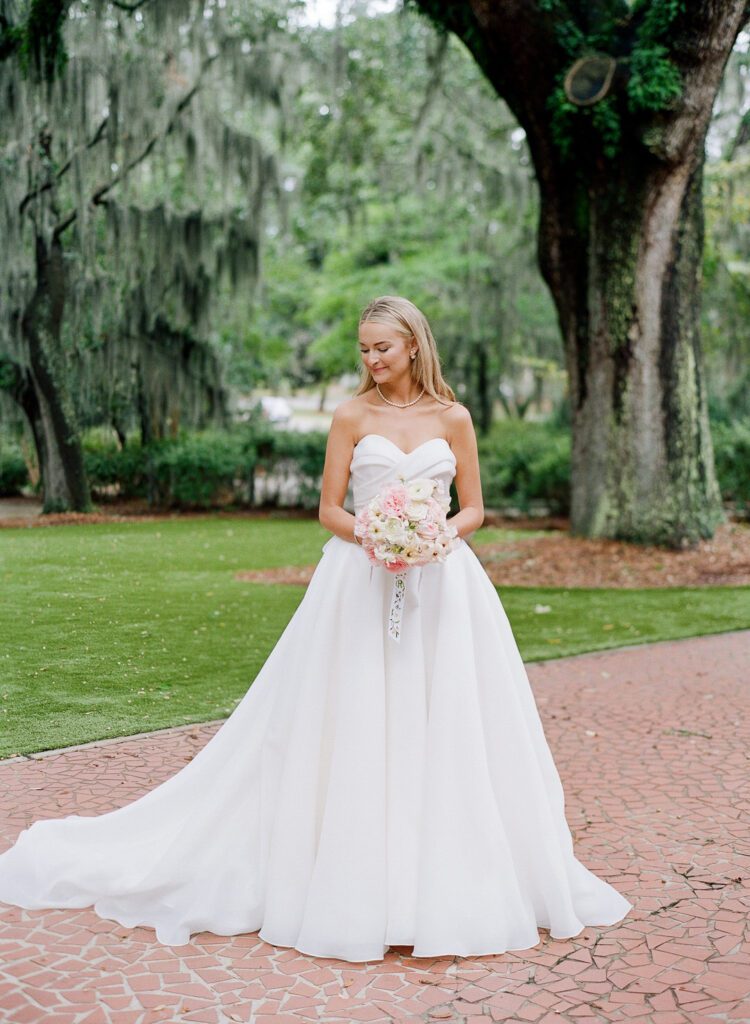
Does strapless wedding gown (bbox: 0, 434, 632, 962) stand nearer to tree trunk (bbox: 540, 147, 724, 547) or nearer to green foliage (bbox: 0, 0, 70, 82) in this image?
tree trunk (bbox: 540, 147, 724, 547)

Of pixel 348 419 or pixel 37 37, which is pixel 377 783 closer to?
pixel 348 419

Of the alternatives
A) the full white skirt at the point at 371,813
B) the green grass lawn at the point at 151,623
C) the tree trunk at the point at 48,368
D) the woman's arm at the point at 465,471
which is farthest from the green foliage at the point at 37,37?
the full white skirt at the point at 371,813

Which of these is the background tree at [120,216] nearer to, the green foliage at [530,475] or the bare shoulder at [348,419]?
the green foliage at [530,475]

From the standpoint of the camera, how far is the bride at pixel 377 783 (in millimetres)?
2947

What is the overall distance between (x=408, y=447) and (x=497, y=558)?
8195 millimetres

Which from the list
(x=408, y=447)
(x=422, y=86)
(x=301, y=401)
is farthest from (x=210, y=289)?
(x=301, y=401)

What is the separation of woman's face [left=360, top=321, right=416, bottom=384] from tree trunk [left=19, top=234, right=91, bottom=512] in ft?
27.2

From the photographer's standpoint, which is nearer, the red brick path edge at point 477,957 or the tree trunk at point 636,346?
the red brick path edge at point 477,957

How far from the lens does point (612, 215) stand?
10.9 metres

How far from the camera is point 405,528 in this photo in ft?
9.59

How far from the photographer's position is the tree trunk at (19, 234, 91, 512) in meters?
11.2

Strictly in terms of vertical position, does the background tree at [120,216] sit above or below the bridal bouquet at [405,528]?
above

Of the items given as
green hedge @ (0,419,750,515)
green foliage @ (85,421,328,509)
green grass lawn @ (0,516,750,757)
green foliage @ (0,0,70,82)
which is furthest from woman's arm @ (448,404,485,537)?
green hedge @ (0,419,750,515)

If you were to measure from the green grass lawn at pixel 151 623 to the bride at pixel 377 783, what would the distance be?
1.82 m
